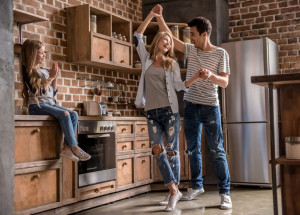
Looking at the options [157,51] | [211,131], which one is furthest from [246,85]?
[157,51]

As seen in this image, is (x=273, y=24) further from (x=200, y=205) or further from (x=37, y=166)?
(x=37, y=166)

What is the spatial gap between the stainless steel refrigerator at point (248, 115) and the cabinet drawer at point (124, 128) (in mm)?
1257

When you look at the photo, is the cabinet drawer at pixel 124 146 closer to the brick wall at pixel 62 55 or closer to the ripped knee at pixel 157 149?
the brick wall at pixel 62 55

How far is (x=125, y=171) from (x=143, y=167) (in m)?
0.32

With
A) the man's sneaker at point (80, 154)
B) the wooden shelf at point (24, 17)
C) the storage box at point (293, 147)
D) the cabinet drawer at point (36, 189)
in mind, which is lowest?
the cabinet drawer at point (36, 189)

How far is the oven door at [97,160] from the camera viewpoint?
354cm

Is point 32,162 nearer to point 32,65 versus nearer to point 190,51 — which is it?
point 32,65

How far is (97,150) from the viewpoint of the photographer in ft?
12.3

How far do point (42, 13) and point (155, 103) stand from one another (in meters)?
1.55

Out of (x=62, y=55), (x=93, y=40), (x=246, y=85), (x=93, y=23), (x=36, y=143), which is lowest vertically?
(x=36, y=143)

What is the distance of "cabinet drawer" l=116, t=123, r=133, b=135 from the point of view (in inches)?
159

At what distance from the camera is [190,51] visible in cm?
368

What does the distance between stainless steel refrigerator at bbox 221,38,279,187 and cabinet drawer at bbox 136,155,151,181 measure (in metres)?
1.02

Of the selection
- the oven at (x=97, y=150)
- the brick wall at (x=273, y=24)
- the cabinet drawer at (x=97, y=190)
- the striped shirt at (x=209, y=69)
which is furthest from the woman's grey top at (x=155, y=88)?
the brick wall at (x=273, y=24)
